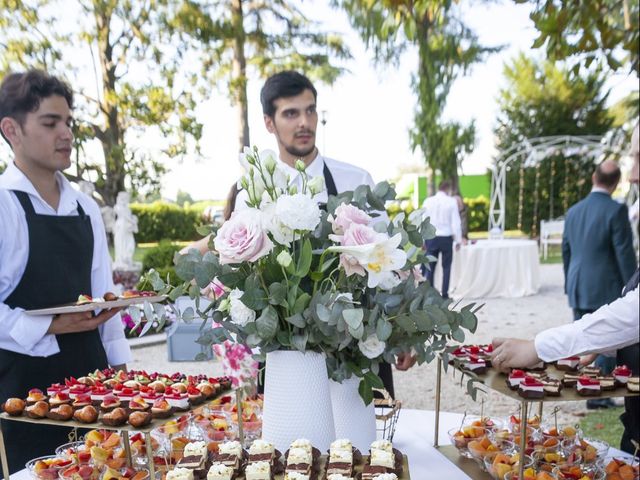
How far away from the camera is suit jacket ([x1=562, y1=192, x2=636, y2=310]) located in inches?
190

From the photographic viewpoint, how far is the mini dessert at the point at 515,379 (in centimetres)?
153

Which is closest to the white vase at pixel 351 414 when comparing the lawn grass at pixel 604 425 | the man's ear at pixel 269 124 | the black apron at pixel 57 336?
the black apron at pixel 57 336

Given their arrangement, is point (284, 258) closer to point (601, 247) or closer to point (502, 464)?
point (502, 464)

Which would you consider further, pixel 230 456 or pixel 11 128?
pixel 11 128

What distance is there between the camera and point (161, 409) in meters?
1.42

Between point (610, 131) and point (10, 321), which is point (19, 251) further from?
point (610, 131)

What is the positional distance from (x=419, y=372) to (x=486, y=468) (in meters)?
4.87

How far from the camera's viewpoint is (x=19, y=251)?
2.16m

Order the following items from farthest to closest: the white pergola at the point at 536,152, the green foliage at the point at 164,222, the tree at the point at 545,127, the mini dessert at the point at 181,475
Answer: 1. the green foliage at the point at 164,222
2. the tree at the point at 545,127
3. the white pergola at the point at 536,152
4. the mini dessert at the point at 181,475

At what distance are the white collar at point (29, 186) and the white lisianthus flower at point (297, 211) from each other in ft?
4.65

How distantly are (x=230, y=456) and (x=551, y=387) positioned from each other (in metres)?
0.80

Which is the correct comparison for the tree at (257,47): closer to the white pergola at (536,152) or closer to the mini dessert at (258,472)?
the white pergola at (536,152)

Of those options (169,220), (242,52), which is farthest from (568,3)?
(169,220)

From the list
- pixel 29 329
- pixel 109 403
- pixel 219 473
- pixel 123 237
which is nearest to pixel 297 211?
pixel 219 473
